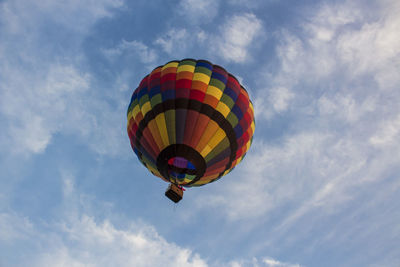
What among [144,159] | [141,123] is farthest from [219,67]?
[144,159]

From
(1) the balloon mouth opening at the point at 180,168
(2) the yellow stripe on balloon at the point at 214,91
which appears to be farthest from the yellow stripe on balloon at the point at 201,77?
(1) the balloon mouth opening at the point at 180,168

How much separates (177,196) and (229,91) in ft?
18.3

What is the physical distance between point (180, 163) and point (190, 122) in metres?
1.88

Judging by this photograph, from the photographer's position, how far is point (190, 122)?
11.6m

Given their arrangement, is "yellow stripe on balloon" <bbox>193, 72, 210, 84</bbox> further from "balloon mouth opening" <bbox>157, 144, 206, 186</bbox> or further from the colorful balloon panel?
"balloon mouth opening" <bbox>157, 144, 206, 186</bbox>

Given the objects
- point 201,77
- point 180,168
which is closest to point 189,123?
point 180,168

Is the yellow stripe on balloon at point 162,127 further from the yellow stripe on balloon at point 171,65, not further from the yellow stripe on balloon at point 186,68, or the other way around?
the yellow stripe on balloon at point 171,65

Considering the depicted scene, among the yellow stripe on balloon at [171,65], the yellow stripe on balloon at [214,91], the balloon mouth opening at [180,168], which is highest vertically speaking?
the yellow stripe on balloon at [171,65]

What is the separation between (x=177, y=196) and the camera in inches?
463

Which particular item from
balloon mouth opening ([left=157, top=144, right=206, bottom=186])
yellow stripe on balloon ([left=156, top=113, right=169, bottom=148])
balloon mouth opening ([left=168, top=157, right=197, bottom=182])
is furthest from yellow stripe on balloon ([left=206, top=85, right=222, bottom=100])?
balloon mouth opening ([left=168, top=157, right=197, bottom=182])

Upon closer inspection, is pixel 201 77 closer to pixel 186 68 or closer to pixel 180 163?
pixel 186 68

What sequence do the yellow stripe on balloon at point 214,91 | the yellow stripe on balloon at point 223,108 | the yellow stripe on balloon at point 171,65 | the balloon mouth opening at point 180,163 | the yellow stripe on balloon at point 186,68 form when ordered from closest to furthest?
the balloon mouth opening at point 180,163, the yellow stripe on balloon at point 223,108, the yellow stripe on balloon at point 214,91, the yellow stripe on balloon at point 186,68, the yellow stripe on balloon at point 171,65

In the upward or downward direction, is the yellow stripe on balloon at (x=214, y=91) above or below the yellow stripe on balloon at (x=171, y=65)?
below

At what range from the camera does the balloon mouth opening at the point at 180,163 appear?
11344 millimetres
